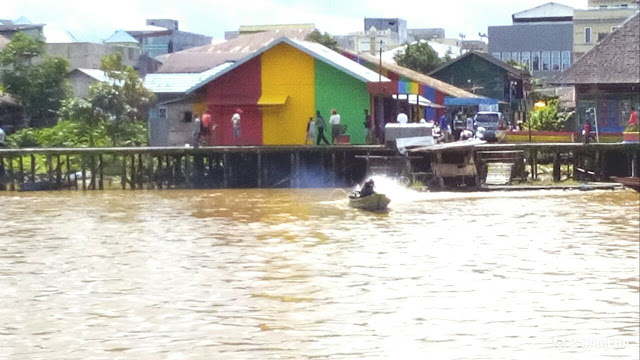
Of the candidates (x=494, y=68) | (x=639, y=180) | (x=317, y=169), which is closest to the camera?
(x=639, y=180)

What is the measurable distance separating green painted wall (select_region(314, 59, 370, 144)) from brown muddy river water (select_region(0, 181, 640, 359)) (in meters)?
10.1

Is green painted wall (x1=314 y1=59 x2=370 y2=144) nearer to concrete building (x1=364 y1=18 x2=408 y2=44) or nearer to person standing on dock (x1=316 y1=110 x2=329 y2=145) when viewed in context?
person standing on dock (x1=316 y1=110 x2=329 y2=145)

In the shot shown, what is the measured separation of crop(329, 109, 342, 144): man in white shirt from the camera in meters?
37.1

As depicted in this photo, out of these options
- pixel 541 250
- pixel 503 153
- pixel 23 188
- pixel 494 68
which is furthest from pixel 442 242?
pixel 494 68

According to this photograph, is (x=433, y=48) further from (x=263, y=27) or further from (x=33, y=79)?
(x=33, y=79)

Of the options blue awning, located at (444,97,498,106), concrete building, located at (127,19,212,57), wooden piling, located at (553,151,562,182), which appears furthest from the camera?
concrete building, located at (127,19,212,57)

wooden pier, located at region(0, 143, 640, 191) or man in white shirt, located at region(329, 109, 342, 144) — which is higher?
man in white shirt, located at region(329, 109, 342, 144)

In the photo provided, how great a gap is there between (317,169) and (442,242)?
1522 centimetres

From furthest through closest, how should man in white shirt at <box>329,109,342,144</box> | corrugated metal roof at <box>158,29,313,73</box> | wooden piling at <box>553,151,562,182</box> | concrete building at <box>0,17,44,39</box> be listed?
concrete building at <box>0,17,44,39</box> → corrugated metal roof at <box>158,29,313,73</box> → man in white shirt at <box>329,109,342,144</box> → wooden piling at <box>553,151,562,182</box>

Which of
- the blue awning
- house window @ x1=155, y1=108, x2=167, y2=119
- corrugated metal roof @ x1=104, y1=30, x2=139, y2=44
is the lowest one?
house window @ x1=155, y1=108, x2=167, y2=119

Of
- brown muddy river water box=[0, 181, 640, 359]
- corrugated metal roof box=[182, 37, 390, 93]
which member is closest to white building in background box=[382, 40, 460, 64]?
corrugated metal roof box=[182, 37, 390, 93]

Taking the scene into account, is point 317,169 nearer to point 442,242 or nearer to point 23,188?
point 23,188

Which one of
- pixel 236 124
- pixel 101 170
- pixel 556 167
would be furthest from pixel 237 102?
pixel 556 167

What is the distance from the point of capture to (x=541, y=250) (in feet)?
66.1
